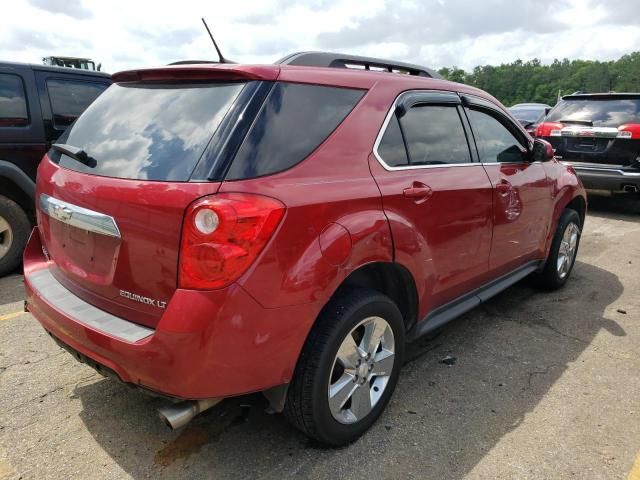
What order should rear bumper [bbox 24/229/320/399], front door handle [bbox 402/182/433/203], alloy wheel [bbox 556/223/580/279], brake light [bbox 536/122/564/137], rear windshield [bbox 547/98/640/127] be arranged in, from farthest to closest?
brake light [bbox 536/122/564/137] → rear windshield [bbox 547/98/640/127] → alloy wheel [bbox 556/223/580/279] → front door handle [bbox 402/182/433/203] → rear bumper [bbox 24/229/320/399]

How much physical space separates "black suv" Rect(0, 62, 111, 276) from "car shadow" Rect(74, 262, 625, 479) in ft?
8.54

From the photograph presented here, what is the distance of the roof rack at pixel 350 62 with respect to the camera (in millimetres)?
2754

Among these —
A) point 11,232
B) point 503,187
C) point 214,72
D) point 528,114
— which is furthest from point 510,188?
point 528,114

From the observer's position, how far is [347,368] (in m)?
2.43

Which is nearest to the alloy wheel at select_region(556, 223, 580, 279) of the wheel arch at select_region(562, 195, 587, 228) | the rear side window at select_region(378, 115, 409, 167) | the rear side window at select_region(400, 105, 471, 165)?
the wheel arch at select_region(562, 195, 587, 228)

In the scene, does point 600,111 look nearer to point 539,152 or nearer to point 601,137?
point 601,137

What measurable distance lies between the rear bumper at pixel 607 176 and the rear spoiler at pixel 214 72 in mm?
6904

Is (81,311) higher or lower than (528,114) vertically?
lower

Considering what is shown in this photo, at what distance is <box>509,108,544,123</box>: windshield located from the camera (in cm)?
1450

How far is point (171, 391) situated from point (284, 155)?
103 cm

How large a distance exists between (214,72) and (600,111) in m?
7.56

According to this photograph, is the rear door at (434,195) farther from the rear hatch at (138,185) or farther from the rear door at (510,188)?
the rear hatch at (138,185)

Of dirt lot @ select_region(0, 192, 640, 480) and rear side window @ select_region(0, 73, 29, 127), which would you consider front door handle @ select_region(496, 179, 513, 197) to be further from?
rear side window @ select_region(0, 73, 29, 127)

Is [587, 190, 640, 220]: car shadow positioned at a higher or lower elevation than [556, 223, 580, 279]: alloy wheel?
lower
